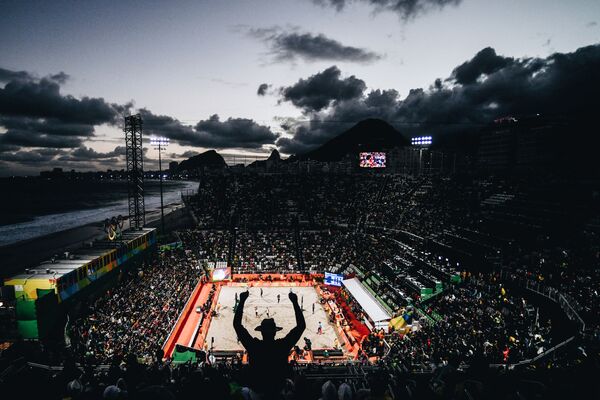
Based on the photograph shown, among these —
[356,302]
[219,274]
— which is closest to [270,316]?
[356,302]

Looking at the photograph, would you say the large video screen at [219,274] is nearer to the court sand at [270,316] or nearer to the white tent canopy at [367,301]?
the court sand at [270,316]

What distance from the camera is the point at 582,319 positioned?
17500 mm

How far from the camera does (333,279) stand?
3431cm

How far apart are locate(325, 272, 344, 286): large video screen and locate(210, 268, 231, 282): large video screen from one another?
38.2ft

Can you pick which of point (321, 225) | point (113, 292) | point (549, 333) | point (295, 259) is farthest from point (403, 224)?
point (113, 292)

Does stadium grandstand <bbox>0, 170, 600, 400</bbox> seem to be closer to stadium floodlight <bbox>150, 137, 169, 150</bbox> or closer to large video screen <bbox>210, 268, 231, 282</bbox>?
large video screen <bbox>210, 268, 231, 282</bbox>

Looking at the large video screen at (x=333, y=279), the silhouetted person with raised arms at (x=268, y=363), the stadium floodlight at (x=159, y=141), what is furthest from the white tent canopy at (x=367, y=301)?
the stadium floodlight at (x=159, y=141)

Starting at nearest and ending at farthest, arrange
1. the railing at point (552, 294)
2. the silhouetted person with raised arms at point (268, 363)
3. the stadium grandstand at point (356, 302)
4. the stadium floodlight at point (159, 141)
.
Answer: the silhouetted person with raised arms at point (268, 363) → the stadium grandstand at point (356, 302) → the railing at point (552, 294) → the stadium floodlight at point (159, 141)

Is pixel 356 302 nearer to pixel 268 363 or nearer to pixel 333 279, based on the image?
pixel 333 279

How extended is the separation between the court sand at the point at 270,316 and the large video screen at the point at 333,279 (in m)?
2.04

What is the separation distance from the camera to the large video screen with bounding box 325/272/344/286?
33.9m

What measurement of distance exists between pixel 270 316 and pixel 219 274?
10.0m

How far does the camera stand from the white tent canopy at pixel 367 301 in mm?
24989

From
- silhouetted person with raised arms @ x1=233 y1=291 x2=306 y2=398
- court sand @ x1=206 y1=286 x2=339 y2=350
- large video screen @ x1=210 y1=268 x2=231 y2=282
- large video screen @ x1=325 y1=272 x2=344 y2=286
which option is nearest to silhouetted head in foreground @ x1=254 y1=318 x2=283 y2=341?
silhouetted person with raised arms @ x1=233 y1=291 x2=306 y2=398
